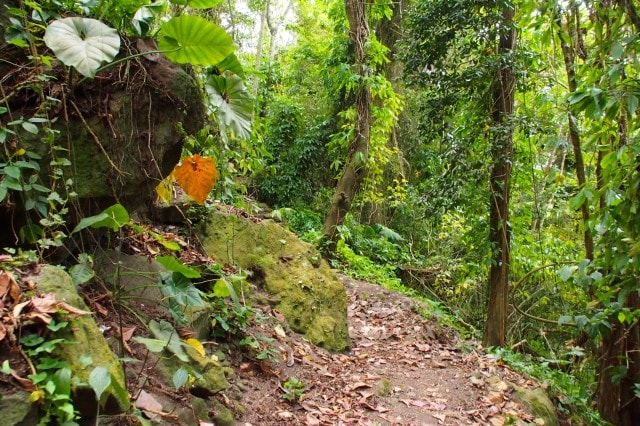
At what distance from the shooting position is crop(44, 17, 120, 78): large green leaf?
2.08 m

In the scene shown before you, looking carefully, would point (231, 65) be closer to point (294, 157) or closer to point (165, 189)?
point (165, 189)

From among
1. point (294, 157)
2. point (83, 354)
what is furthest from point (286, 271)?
point (294, 157)

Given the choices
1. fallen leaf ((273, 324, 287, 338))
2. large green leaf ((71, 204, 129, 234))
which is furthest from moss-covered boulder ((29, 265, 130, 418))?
fallen leaf ((273, 324, 287, 338))

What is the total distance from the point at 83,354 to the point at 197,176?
5.18 feet

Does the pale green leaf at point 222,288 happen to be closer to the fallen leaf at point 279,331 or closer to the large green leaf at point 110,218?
the large green leaf at point 110,218

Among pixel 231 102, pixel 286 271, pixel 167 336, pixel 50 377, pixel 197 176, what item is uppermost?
pixel 231 102

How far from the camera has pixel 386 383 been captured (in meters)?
4.15

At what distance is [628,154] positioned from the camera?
3.19m

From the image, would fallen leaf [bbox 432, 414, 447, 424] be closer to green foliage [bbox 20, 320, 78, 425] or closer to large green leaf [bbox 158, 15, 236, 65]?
green foliage [bbox 20, 320, 78, 425]

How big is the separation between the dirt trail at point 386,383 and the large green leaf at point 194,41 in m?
2.18

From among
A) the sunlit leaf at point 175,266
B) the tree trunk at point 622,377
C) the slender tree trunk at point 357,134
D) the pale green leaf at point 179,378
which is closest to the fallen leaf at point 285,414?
the pale green leaf at point 179,378

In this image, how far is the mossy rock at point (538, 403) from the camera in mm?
4238

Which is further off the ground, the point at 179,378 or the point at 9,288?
the point at 9,288

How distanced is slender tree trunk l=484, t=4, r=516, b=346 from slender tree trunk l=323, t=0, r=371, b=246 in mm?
2501
